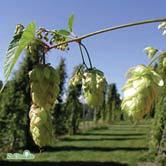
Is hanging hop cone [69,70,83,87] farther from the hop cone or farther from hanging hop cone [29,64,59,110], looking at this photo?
hanging hop cone [29,64,59,110]

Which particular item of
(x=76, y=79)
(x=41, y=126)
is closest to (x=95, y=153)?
(x=76, y=79)

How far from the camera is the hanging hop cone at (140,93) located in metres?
0.60

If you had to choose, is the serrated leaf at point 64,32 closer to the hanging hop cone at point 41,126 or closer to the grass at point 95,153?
the hanging hop cone at point 41,126

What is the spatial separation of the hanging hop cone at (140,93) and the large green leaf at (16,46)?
0.53ft

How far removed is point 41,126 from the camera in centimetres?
69

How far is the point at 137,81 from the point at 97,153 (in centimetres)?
1834

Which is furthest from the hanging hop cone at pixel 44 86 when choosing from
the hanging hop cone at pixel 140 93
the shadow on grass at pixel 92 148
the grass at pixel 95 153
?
the shadow on grass at pixel 92 148

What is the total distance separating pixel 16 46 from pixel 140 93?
0.67 feet

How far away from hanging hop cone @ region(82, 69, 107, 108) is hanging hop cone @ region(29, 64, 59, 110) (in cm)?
7

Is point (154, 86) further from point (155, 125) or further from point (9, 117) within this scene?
point (9, 117)

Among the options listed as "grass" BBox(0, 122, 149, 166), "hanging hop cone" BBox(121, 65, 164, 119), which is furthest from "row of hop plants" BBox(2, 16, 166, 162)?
"grass" BBox(0, 122, 149, 166)

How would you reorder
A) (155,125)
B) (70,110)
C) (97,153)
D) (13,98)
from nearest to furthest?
(155,125) < (97,153) < (13,98) < (70,110)

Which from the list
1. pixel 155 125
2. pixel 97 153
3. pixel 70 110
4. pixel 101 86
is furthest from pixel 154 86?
pixel 70 110

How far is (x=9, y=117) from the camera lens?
65.3 ft
